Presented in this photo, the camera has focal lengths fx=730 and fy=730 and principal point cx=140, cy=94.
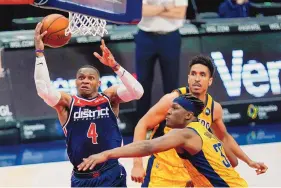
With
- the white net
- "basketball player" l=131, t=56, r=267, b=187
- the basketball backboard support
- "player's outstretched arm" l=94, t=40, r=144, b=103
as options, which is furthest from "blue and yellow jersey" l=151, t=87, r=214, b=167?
the basketball backboard support

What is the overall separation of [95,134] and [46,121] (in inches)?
146

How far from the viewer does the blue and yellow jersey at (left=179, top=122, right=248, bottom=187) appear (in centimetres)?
512

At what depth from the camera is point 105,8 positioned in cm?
547

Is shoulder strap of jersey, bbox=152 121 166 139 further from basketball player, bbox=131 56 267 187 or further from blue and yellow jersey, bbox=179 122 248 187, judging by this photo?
blue and yellow jersey, bbox=179 122 248 187

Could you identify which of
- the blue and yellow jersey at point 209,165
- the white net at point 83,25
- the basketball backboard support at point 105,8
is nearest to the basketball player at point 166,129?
the white net at point 83,25

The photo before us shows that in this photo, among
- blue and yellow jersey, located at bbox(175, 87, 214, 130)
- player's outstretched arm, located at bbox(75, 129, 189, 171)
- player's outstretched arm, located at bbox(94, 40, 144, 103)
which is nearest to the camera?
A: player's outstretched arm, located at bbox(75, 129, 189, 171)

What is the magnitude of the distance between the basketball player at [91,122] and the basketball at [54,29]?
0.33 metres

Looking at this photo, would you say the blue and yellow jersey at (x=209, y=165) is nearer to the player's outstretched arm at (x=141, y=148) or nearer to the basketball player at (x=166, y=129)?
the player's outstretched arm at (x=141, y=148)

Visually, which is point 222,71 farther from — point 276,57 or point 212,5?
point 212,5

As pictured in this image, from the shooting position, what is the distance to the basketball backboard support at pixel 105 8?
210 inches

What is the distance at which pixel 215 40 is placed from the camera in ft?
33.6

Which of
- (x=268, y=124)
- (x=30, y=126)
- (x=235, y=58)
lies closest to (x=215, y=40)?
(x=235, y=58)

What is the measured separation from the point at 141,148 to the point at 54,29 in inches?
69.0

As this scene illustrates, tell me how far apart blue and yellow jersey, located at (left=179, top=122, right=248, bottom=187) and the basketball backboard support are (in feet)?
2.99
